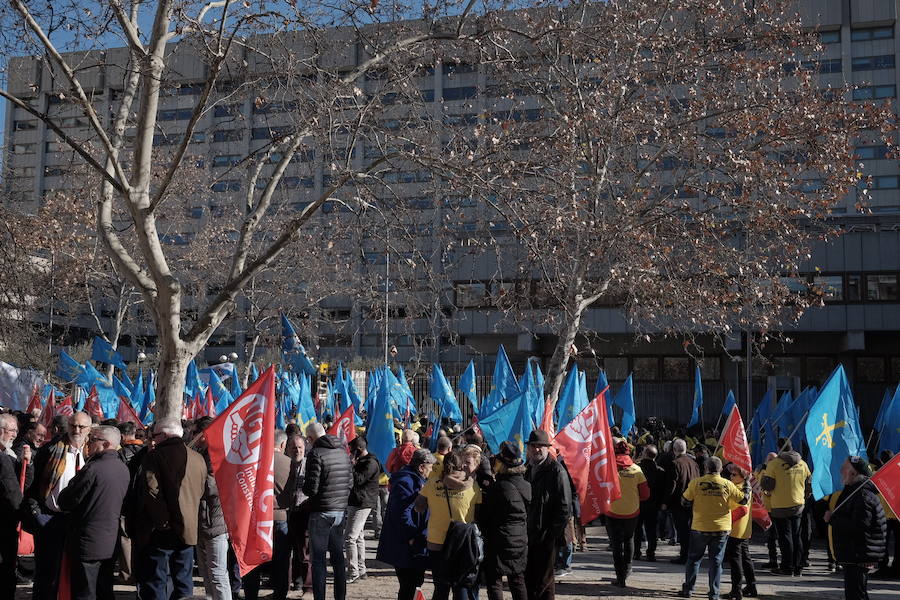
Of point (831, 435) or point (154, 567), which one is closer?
point (154, 567)

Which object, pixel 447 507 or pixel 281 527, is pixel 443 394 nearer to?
pixel 281 527

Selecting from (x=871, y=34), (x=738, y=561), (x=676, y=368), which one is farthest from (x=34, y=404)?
(x=871, y=34)

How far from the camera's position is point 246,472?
7.41m

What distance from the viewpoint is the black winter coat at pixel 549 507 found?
26.7 ft

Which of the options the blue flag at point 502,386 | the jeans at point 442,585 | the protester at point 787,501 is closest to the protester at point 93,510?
the jeans at point 442,585

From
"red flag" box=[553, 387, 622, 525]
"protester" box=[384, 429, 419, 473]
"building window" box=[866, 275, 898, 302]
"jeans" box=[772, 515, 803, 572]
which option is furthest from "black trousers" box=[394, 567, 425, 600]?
"building window" box=[866, 275, 898, 302]

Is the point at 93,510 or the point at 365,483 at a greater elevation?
the point at 93,510

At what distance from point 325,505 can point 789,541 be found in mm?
6745

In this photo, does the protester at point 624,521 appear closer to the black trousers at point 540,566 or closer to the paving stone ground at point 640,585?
the paving stone ground at point 640,585

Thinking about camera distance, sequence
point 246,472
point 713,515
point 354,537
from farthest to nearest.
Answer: point 354,537, point 713,515, point 246,472

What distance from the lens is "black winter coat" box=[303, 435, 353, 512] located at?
8.69 m

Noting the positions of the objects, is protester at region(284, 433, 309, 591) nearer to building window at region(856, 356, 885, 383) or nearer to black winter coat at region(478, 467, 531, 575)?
black winter coat at region(478, 467, 531, 575)

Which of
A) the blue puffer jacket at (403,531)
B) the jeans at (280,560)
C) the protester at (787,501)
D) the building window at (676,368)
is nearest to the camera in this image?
the blue puffer jacket at (403,531)

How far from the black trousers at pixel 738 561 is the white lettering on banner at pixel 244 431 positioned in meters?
5.73
